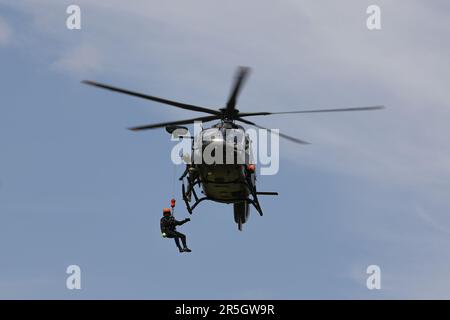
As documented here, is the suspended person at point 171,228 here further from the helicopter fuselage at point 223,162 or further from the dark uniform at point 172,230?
the helicopter fuselage at point 223,162

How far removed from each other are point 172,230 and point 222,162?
4.84m

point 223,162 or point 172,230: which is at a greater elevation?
point 223,162

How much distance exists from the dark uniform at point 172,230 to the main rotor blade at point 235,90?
5909 mm

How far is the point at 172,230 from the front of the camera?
4897 cm

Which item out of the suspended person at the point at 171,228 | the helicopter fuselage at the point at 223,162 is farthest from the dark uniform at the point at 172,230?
the helicopter fuselage at the point at 223,162

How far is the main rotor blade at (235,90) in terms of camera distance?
44256 mm

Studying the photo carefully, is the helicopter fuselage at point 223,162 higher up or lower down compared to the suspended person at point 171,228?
higher up

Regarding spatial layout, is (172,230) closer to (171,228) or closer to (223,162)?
(171,228)

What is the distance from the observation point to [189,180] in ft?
159

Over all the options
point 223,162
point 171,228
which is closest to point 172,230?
point 171,228

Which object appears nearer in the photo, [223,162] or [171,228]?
[223,162]
